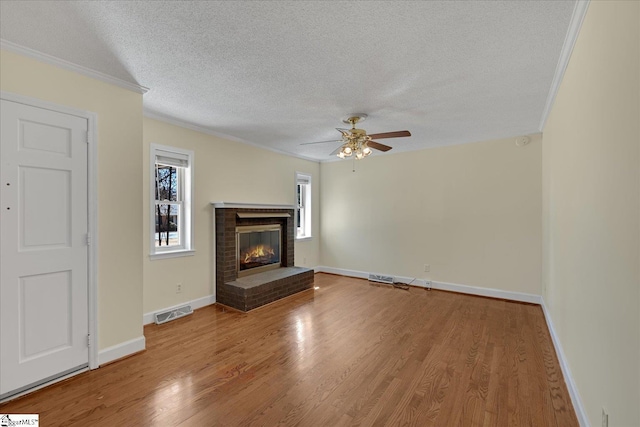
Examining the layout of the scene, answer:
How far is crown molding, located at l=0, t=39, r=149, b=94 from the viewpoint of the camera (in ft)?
6.81

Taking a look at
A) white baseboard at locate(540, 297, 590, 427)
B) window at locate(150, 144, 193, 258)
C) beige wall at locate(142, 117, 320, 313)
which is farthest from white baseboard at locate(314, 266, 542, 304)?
window at locate(150, 144, 193, 258)

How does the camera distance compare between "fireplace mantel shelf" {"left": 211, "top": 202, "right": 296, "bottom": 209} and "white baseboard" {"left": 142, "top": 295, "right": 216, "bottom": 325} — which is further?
"fireplace mantel shelf" {"left": 211, "top": 202, "right": 296, "bottom": 209}

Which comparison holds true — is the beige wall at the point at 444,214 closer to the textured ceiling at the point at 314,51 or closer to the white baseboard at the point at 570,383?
the textured ceiling at the point at 314,51

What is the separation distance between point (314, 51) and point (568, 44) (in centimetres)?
179

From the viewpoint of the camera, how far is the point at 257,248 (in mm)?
4918

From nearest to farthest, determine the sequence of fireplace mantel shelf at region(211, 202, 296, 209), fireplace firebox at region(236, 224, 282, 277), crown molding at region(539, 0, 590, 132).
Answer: crown molding at region(539, 0, 590, 132) < fireplace mantel shelf at region(211, 202, 296, 209) < fireplace firebox at region(236, 224, 282, 277)

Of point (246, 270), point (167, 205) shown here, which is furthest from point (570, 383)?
point (167, 205)

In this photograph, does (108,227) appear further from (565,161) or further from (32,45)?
(565,161)

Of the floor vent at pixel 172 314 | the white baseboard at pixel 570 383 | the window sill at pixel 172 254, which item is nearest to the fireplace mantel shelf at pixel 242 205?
the window sill at pixel 172 254

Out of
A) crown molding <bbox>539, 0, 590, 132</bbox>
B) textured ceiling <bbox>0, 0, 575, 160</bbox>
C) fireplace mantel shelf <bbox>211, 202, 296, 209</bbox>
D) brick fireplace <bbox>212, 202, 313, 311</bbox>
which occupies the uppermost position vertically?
textured ceiling <bbox>0, 0, 575, 160</bbox>

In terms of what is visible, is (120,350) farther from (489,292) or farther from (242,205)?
(489,292)

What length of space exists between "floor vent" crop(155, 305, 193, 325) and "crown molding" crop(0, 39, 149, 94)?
8.60ft

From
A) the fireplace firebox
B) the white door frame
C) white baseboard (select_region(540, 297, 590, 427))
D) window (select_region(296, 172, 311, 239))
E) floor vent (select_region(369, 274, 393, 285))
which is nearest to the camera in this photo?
white baseboard (select_region(540, 297, 590, 427))

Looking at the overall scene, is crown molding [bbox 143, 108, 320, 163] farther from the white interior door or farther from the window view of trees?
the white interior door
